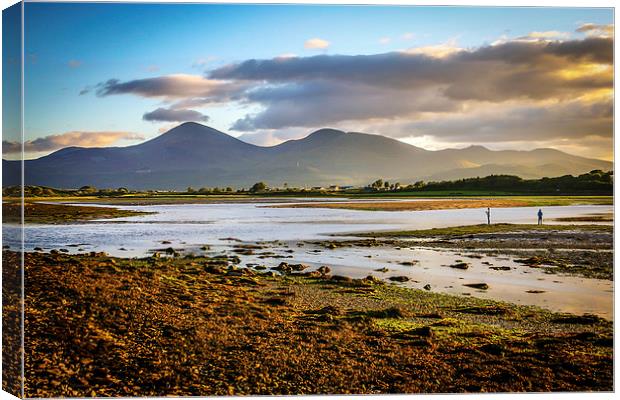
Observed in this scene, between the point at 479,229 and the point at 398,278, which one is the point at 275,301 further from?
the point at 479,229

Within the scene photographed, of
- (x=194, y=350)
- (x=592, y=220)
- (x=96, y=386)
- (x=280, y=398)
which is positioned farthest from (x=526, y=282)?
(x=96, y=386)

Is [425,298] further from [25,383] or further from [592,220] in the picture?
[25,383]

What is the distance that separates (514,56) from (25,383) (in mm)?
7615

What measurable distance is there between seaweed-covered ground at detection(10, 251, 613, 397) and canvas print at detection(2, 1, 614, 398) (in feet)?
0.09

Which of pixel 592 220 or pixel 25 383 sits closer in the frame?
pixel 25 383

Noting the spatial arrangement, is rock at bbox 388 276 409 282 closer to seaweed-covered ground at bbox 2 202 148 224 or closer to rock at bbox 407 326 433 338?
rock at bbox 407 326 433 338

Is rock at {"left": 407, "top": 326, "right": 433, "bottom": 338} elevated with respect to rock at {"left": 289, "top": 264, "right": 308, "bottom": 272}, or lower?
A: lower

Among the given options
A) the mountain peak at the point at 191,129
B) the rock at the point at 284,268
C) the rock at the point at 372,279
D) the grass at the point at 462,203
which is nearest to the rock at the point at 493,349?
the rock at the point at 372,279

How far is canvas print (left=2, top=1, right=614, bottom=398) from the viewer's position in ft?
25.8

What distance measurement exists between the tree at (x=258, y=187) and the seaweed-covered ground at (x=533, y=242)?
1.22 m

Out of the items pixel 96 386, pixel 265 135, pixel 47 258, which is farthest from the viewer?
pixel 265 135

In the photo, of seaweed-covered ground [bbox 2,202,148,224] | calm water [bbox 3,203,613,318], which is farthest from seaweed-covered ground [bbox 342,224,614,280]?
seaweed-covered ground [bbox 2,202,148,224]

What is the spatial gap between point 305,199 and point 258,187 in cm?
73

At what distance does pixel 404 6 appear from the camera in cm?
837
